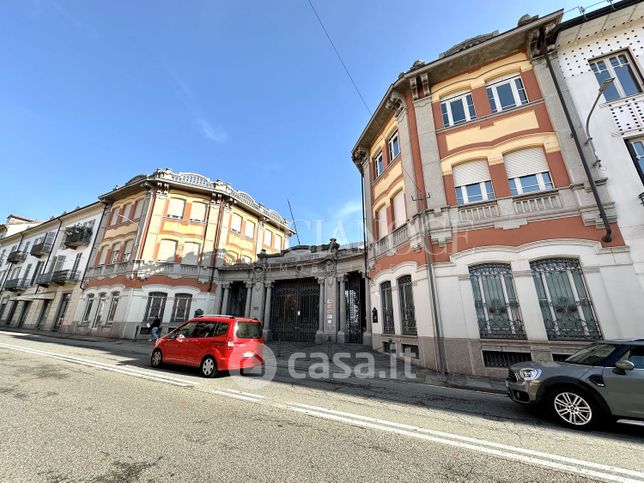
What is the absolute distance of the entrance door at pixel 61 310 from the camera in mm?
22705

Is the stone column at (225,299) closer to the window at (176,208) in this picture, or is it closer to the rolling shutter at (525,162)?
the window at (176,208)

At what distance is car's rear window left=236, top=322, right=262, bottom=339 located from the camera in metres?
8.24

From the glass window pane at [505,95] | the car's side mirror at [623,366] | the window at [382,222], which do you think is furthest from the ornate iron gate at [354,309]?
the car's side mirror at [623,366]

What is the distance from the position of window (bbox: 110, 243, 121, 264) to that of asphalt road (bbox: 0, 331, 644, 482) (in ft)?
59.4

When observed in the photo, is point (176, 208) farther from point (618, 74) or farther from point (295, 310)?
point (618, 74)

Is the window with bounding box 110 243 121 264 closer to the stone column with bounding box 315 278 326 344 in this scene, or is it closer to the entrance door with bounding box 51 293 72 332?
the entrance door with bounding box 51 293 72 332

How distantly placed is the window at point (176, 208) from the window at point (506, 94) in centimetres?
2167

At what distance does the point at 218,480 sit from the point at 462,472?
2.61m

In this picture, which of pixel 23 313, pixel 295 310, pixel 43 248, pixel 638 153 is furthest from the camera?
pixel 43 248

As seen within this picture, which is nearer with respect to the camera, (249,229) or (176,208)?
(176,208)

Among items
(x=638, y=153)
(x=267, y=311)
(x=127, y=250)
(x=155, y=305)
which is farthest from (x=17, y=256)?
(x=638, y=153)

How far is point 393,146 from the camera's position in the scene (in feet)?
44.8

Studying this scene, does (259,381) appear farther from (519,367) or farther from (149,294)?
(149,294)

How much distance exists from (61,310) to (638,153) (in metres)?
36.8
